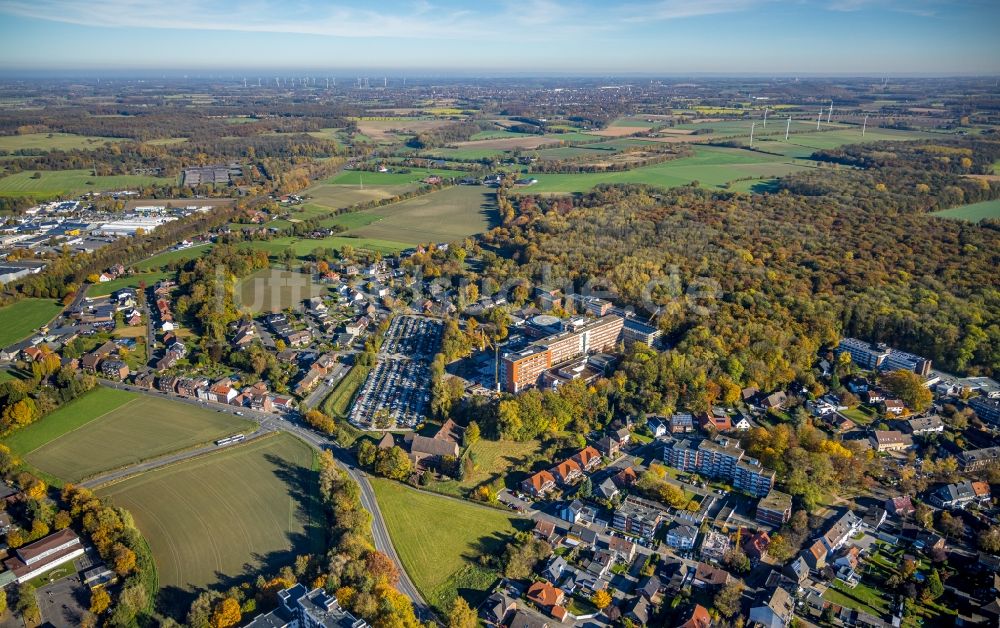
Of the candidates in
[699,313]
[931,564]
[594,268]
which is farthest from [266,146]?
[931,564]

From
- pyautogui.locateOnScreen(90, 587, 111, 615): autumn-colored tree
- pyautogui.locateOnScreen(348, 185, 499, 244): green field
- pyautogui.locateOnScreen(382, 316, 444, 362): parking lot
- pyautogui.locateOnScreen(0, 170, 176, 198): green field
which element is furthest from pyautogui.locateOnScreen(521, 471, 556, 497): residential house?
pyautogui.locateOnScreen(0, 170, 176, 198): green field

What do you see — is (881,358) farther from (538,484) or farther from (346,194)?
(346,194)

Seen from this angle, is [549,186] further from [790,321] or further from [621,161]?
[790,321]

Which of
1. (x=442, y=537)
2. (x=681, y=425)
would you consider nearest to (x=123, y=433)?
(x=442, y=537)

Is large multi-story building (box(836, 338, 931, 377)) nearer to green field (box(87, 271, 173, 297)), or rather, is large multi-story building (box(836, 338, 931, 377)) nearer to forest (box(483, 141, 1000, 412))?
forest (box(483, 141, 1000, 412))

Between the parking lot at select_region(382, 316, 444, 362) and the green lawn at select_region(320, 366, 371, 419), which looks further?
the parking lot at select_region(382, 316, 444, 362)
